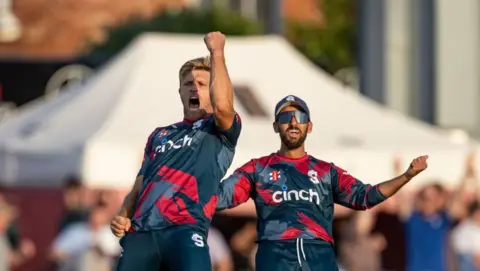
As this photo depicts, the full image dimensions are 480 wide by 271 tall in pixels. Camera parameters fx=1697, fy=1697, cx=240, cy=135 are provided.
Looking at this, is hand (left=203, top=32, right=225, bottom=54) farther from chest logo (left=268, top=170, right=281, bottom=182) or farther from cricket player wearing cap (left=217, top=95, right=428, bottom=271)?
chest logo (left=268, top=170, right=281, bottom=182)

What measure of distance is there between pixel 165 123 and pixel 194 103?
10581 millimetres

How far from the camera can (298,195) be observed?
9539mm

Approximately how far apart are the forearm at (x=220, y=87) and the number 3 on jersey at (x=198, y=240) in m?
0.66

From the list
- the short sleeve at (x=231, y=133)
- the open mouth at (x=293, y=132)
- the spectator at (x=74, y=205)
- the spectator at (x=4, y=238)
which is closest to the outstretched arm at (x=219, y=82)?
the short sleeve at (x=231, y=133)

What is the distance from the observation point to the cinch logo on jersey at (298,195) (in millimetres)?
9531

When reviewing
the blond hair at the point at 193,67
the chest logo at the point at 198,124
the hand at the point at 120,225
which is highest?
the blond hair at the point at 193,67

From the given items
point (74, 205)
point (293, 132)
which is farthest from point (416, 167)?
point (74, 205)

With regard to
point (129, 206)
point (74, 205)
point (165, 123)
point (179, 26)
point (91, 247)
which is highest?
point (179, 26)

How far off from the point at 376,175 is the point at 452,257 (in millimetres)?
2782

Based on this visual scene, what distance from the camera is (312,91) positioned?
21922 mm

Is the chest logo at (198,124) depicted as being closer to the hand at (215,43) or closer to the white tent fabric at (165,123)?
the hand at (215,43)

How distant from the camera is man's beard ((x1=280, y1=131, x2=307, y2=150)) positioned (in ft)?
31.4

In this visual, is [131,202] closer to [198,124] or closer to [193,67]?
[198,124]

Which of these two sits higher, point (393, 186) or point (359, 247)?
point (359, 247)
